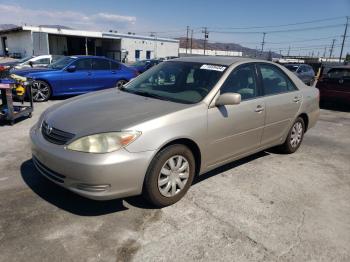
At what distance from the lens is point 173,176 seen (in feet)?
11.1

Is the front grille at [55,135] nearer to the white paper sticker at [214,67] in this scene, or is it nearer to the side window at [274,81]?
the white paper sticker at [214,67]

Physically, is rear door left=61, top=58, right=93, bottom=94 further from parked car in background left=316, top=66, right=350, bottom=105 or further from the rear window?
the rear window

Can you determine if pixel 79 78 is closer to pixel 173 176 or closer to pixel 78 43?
pixel 173 176

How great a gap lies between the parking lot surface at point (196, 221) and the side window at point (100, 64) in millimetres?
6654

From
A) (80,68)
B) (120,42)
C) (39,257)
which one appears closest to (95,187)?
(39,257)

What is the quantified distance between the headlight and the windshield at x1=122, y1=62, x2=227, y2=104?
3.21 ft

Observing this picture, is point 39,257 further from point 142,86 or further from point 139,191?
point 142,86

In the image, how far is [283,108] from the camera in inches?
189

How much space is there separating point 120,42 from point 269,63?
43504 mm

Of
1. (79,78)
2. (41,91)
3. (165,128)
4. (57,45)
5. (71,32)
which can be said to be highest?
(71,32)

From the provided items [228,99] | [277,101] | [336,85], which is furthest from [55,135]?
[336,85]

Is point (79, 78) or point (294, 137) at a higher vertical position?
point (79, 78)

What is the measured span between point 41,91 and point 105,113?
7106 mm

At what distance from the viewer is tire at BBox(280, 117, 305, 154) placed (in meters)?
5.27
